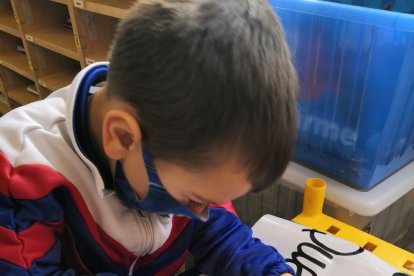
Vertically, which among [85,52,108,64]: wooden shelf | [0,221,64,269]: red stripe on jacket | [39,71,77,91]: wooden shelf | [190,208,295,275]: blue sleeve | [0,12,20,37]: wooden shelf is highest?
[0,221,64,269]: red stripe on jacket

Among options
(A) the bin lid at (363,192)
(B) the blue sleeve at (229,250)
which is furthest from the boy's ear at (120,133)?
(A) the bin lid at (363,192)

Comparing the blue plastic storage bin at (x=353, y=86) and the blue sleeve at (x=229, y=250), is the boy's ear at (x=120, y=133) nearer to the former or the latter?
the blue sleeve at (x=229, y=250)

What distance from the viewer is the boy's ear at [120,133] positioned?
351mm

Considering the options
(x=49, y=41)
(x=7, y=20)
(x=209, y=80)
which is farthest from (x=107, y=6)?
(x=7, y=20)

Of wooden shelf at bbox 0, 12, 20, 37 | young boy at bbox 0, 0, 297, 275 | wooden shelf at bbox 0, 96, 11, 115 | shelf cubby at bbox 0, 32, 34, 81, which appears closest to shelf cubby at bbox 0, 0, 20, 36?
wooden shelf at bbox 0, 12, 20, 37

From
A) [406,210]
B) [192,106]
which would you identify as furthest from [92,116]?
[406,210]

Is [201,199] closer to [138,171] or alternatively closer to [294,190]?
[138,171]

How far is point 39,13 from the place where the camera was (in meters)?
1.64

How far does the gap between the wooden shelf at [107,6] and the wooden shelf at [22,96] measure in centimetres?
83

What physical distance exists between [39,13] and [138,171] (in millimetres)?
1446

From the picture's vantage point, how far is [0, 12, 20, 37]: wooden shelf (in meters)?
1.70

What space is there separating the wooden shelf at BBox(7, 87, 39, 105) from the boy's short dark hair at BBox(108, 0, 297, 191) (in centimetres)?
167

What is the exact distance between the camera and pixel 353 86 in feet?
2.15

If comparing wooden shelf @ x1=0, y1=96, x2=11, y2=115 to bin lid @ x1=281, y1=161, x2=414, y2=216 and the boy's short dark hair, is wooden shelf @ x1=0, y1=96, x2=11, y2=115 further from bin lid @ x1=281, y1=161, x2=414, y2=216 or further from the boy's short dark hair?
the boy's short dark hair
